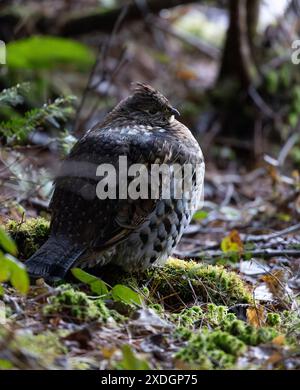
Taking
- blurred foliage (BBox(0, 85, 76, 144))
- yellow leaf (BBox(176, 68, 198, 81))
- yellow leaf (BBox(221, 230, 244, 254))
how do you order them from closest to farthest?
blurred foliage (BBox(0, 85, 76, 144))
yellow leaf (BBox(221, 230, 244, 254))
yellow leaf (BBox(176, 68, 198, 81))

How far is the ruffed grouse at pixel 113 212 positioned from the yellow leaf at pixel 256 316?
709 millimetres

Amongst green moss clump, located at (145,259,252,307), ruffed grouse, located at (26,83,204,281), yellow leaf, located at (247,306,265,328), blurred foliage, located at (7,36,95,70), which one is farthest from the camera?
blurred foliage, located at (7,36,95,70)

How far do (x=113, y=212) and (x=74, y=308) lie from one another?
36.9 inches

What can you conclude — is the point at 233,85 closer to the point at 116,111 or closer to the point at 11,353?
the point at 116,111

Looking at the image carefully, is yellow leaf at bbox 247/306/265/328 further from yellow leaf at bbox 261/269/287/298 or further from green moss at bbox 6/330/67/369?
green moss at bbox 6/330/67/369

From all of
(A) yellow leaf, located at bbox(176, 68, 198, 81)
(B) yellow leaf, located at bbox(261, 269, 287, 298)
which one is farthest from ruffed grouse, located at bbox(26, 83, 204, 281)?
(A) yellow leaf, located at bbox(176, 68, 198, 81)

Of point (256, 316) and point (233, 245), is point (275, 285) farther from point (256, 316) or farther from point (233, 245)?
point (233, 245)

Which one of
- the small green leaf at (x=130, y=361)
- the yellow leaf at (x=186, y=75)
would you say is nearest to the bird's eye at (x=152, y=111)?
the small green leaf at (x=130, y=361)

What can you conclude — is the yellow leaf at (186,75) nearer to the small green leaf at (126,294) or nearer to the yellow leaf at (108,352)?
the small green leaf at (126,294)

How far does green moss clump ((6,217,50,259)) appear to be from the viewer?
13.9ft

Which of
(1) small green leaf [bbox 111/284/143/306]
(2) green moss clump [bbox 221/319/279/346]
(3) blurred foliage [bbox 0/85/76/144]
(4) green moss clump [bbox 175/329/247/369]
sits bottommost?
(2) green moss clump [bbox 221/319/279/346]

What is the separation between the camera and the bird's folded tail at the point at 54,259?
3631mm

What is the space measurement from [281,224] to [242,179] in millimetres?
1919

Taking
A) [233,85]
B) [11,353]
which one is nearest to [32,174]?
[11,353]
